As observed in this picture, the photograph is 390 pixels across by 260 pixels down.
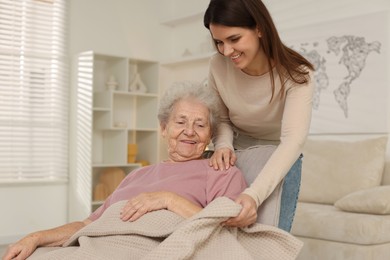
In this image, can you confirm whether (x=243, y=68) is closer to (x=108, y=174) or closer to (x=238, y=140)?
(x=238, y=140)

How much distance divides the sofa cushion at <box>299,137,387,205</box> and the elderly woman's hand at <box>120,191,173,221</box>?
7.93ft

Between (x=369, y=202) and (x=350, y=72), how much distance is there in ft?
4.59

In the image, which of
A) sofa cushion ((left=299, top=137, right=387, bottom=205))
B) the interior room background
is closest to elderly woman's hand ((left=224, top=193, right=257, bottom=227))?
sofa cushion ((left=299, top=137, right=387, bottom=205))

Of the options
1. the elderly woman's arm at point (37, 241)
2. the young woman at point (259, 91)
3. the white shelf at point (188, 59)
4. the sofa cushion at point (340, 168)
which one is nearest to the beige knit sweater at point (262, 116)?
the young woman at point (259, 91)

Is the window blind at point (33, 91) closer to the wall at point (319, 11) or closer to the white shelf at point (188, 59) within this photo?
the white shelf at point (188, 59)

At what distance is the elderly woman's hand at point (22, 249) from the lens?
1.62m

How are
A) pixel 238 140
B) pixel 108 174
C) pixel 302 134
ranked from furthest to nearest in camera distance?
pixel 108 174, pixel 238 140, pixel 302 134

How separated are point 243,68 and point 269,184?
43 cm

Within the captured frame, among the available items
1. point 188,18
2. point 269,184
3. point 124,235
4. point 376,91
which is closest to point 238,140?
point 269,184

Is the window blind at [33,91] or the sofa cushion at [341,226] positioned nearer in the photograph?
the sofa cushion at [341,226]

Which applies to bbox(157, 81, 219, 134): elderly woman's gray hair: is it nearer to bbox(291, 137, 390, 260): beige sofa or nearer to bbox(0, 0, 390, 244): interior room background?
bbox(291, 137, 390, 260): beige sofa

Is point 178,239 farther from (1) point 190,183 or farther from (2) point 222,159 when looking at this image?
(2) point 222,159

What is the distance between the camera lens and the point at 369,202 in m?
3.26

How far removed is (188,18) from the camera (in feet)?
18.9
